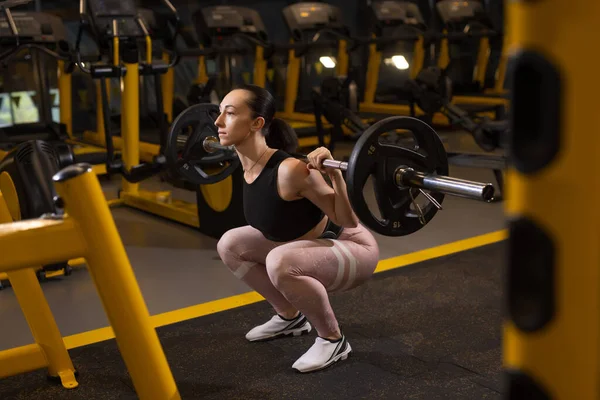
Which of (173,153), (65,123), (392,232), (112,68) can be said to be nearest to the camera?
(392,232)

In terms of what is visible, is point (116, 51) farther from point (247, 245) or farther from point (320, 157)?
point (320, 157)

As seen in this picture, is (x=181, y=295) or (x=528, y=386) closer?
(x=528, y=386)

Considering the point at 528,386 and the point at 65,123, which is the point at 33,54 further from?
the point at 528,386

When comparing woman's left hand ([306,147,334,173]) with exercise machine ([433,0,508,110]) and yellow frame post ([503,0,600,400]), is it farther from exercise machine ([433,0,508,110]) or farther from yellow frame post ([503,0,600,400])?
exercise machine ([433,0,508,110])

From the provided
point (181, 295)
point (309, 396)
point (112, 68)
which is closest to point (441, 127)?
point (112, 68)

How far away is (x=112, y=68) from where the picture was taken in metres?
4.80

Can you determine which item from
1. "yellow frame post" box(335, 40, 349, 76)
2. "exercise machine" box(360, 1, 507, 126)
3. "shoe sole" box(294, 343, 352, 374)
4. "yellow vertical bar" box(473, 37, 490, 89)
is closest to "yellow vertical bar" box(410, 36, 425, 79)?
"exercise machine" box(360, 1, 507, 126)

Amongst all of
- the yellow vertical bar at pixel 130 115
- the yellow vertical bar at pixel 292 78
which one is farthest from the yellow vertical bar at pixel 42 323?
the yellow vertical bar at pixel 292 78

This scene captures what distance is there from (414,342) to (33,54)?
5.11 meters

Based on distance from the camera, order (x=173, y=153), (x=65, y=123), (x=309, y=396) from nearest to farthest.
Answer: (x=309, y=396) → (x=173, y=153) → (x=65, y=123)

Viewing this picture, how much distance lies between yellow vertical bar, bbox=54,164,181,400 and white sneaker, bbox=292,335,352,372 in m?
1.06

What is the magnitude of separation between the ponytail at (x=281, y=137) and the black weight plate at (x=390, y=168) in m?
0.69

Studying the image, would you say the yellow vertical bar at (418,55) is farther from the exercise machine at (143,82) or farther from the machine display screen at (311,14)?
the exercise machine at (143,82)

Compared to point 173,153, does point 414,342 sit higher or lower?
lower
